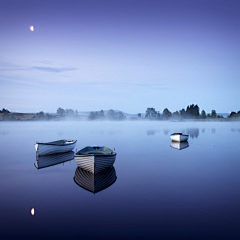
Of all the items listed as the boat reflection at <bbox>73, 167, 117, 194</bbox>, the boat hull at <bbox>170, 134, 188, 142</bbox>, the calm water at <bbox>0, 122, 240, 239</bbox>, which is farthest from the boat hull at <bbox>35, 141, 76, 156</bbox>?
the boat hull at <bbox>170, 134, 188, 142</bbox>

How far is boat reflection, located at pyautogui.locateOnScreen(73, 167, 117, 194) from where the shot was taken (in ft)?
53.5

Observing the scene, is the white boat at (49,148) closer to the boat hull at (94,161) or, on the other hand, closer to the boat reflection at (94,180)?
the boat reflection at (94,180)

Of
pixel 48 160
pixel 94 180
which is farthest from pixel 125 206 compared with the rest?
pixel 48 160

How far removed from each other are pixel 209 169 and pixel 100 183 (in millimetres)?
14042

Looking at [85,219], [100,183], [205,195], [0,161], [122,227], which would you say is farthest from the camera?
[0,161]

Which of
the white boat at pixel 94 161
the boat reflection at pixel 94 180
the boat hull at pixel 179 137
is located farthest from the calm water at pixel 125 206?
the boat hull at pixel 179 137

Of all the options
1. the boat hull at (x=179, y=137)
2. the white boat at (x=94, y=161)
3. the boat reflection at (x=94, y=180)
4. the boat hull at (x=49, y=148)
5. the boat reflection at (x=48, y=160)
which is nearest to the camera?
the boat reflection at (x=94, y=180)

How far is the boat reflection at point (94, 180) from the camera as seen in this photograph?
1631 cm

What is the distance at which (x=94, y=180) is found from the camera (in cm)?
1762

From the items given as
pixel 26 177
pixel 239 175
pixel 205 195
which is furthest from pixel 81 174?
pixel 239 175

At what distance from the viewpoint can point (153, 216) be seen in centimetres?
1154

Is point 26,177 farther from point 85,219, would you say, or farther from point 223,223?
point 223,223

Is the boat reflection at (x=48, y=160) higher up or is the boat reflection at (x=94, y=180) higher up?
the boat reflection at (x=94, y=180)

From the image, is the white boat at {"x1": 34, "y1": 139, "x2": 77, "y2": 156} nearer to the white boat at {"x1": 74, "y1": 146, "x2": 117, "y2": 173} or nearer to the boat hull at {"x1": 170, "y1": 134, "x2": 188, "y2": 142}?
the white boat at {"x1": 74, "y1": 146, "x2": 117, "y2": 173}
